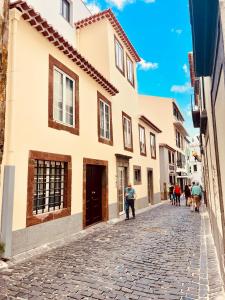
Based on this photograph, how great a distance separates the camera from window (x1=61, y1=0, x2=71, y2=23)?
490 inches

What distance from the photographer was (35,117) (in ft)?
23.5

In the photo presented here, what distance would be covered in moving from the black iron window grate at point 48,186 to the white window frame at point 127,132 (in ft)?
22.2

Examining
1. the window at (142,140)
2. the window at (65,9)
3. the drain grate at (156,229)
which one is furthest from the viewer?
A: the window at (142,140)

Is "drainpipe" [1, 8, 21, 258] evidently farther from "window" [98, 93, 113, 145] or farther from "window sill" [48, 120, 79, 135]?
"window" [98, 93, 113, 145]

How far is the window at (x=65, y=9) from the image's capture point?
A: 40.8 feet

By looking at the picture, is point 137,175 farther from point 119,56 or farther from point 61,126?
point 61,126

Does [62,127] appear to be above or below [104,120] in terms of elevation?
below

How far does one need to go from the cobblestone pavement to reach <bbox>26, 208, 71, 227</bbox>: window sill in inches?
35.2

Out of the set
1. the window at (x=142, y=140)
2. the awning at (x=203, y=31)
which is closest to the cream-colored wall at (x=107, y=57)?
the window at (x=142, y=140)

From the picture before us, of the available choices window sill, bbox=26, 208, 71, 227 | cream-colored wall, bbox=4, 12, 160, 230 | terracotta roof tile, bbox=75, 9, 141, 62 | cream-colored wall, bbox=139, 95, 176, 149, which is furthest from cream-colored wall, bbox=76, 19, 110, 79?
cream-colored wall, bbox=139, 95, 176, 149

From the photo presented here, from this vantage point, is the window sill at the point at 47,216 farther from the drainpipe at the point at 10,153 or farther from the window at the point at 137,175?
the window at the point at 137,175

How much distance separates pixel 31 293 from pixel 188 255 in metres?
3.91

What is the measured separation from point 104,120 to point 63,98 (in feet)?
11.8

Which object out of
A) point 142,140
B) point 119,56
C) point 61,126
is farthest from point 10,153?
point 142,140
